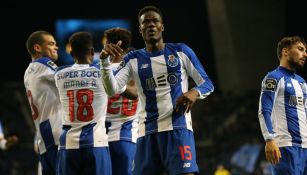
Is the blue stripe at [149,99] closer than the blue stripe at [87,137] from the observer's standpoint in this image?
Yes

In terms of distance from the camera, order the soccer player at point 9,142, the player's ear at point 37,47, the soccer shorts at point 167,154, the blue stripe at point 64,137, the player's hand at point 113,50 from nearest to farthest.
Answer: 1. the player's hand at point 113,50
2. the soccer shorts at point 167,154
3. the blue stripe at point 64,137
4. the player's ear at point 37,47
5. the soccer player at point 9,142

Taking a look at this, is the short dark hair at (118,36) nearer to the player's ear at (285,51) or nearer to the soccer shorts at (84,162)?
the soccer shorts at (84,162)

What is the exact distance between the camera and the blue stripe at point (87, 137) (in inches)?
250

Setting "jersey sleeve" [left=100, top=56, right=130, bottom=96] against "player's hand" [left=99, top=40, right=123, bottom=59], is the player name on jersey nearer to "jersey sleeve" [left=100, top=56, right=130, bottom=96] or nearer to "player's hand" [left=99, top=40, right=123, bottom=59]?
"jersey sleeve" [left=100, top=56, right=130, bottom=96]

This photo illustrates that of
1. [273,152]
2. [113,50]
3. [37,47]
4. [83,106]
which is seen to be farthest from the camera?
[37,47]

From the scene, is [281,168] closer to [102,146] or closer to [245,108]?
[102,146]

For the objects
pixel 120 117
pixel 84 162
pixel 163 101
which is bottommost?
pixel 84 162

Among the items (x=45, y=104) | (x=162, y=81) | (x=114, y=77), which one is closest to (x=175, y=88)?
(x=162, y=81)

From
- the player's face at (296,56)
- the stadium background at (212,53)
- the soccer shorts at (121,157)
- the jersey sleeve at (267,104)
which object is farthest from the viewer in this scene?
the stadium background at (212,53)

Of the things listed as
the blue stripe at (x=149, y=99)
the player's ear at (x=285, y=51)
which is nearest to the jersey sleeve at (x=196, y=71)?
the blue stripe at (x=149, y=99)

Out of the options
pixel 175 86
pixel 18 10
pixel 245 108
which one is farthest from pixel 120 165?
pixel 18 10

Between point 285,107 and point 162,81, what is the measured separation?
189cm

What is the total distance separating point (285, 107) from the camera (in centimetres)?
715

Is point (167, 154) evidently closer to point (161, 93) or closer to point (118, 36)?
point (161, 93)
